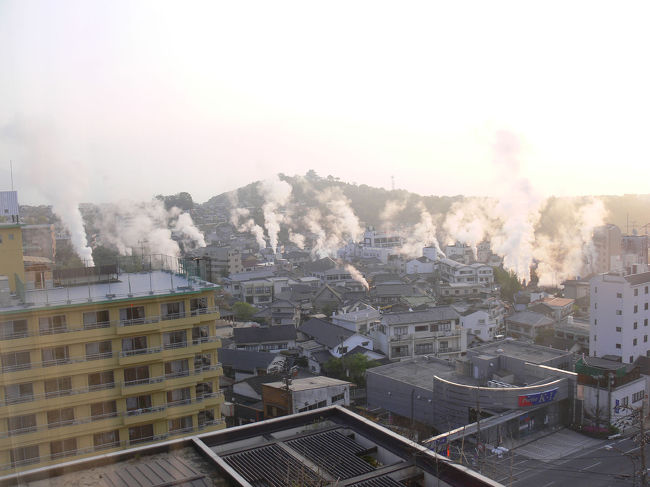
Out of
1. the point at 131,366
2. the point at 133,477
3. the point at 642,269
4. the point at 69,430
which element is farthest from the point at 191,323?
the point at 642,269

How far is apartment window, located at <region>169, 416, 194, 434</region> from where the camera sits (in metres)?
3.38

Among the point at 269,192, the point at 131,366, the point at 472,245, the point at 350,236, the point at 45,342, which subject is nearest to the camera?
the point at 45,342

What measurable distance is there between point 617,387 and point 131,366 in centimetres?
507

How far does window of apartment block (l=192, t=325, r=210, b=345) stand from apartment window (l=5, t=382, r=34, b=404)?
35.7 inches

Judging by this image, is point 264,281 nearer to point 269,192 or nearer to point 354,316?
point 354,316

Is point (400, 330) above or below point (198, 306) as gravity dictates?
below

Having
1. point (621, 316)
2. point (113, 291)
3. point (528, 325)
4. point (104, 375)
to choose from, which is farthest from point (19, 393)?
point (528, 325)

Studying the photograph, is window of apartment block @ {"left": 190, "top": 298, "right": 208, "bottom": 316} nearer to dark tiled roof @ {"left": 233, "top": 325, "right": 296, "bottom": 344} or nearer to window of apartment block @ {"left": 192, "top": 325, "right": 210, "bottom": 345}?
window of apartment block @ {"left": 192, "top": 325, "right": 210, "bottom": 345}

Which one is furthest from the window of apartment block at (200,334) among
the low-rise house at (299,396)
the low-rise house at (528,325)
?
the low-rise house at (528,325)

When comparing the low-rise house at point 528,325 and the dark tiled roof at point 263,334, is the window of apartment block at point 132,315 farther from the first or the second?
the low-rise house at point 528,325

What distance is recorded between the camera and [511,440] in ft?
17.4

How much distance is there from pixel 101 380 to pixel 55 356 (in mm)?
279

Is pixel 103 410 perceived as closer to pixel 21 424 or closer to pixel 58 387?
pixel 58 387

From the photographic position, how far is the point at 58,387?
3.02 metres
